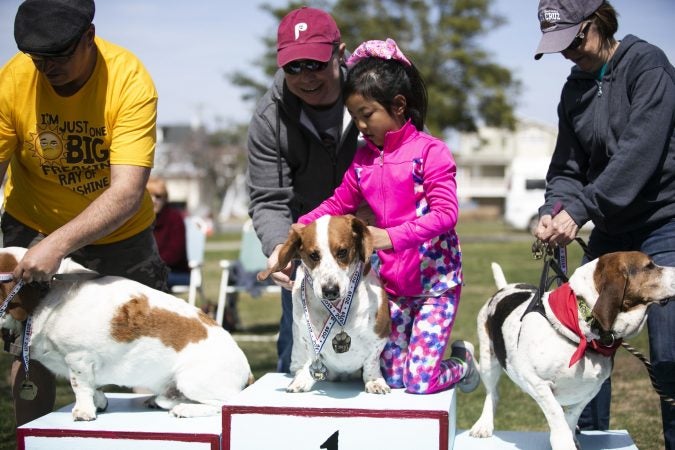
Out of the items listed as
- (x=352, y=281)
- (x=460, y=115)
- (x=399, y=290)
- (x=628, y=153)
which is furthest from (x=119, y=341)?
(x=460, y=115)

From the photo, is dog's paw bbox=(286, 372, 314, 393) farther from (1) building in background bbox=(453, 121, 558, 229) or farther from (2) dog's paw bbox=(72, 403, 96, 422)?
(1) building in background bbox=(453, 121, 558, 229)

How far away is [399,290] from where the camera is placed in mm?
4117

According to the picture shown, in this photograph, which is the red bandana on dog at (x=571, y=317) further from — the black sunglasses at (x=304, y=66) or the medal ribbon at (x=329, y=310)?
the black sunglasses at (x=304, y=66)

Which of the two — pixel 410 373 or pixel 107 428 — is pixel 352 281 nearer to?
pixel 410 373

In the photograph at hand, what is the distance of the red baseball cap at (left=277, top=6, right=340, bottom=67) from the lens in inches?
153

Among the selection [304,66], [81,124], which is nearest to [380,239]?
[304,66]

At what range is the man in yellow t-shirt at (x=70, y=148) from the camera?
141 inches

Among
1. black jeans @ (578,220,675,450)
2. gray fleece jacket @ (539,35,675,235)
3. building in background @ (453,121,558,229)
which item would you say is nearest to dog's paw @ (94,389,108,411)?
gray fleece jacket @ (539,35,675,235)

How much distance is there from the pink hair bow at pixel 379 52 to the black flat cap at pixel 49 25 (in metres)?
1.32

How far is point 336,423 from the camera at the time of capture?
11.6ft

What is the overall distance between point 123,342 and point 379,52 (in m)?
1.89

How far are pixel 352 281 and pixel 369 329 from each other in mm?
292

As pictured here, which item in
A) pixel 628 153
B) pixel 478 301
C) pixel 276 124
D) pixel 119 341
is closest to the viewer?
pixel 628 153

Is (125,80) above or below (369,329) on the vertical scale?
above
